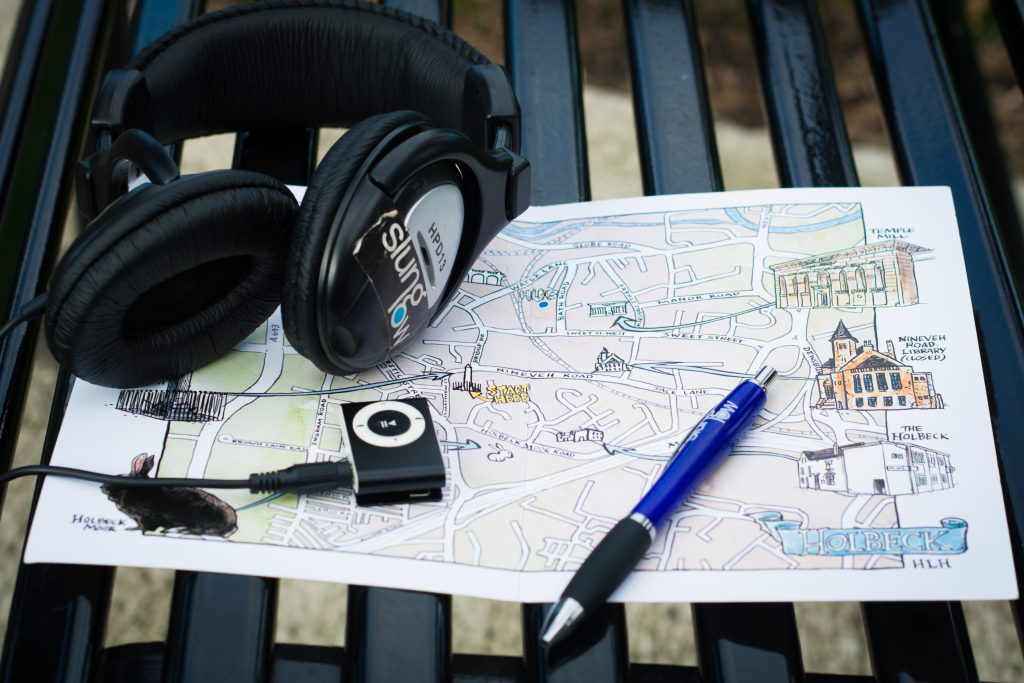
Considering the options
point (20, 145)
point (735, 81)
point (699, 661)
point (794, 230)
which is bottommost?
point (699, 661)

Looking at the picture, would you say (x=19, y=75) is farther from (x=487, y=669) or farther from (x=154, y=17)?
(x=487, y=669)

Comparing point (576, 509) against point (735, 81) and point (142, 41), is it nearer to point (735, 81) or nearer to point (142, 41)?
point (142, 41)

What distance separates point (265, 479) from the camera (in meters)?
0.59

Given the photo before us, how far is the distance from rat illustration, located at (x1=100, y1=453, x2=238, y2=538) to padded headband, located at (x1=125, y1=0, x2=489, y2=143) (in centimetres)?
27

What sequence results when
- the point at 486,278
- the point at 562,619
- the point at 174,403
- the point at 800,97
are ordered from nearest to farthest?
the point at 562,619 < the point at 174,403 < the point at 486,278 < the point at 800,97

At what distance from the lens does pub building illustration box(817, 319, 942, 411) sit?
0.66m

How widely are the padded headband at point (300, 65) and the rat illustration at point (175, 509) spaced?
271mm

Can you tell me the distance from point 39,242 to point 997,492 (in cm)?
72

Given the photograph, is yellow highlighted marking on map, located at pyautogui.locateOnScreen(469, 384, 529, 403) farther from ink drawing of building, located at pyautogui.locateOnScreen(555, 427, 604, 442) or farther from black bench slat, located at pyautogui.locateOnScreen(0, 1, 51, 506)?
black bench slat, located at pyautogui.locateOnScreen(0, 1, 51, 506)

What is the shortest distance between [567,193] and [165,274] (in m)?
0.36

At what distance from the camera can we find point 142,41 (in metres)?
0.86

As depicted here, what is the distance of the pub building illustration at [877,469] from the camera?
0.62m

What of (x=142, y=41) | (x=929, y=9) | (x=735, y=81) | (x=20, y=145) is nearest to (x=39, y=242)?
(x=20, y=145)

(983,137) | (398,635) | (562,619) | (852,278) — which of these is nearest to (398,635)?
(398,635)
